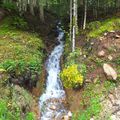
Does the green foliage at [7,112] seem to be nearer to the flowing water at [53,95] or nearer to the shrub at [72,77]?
the flowing water at [53,95]

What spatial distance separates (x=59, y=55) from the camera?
74.5ft

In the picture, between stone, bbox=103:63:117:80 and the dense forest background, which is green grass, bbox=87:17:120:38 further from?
stone, bbox=103:63:117:80

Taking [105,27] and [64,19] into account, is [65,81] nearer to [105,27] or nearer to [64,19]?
[105,27]

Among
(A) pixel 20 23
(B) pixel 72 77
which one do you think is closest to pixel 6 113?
(B) pixel 72 77

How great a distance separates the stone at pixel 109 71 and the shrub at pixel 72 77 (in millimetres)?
1442

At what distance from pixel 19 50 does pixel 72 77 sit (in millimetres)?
4147

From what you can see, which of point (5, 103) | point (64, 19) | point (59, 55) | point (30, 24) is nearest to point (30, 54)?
point (59, 55)

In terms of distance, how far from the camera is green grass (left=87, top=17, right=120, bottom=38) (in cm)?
2220

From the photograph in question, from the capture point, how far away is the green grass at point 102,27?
874 inches

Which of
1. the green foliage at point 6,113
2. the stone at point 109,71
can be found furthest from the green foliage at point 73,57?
the green foliage at point 6,113

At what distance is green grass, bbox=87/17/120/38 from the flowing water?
2.86 meters

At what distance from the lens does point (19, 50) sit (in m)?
20.1

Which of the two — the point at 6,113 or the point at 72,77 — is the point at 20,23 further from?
the point at 6,113

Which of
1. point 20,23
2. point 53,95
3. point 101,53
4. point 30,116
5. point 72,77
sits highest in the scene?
point 20,23
